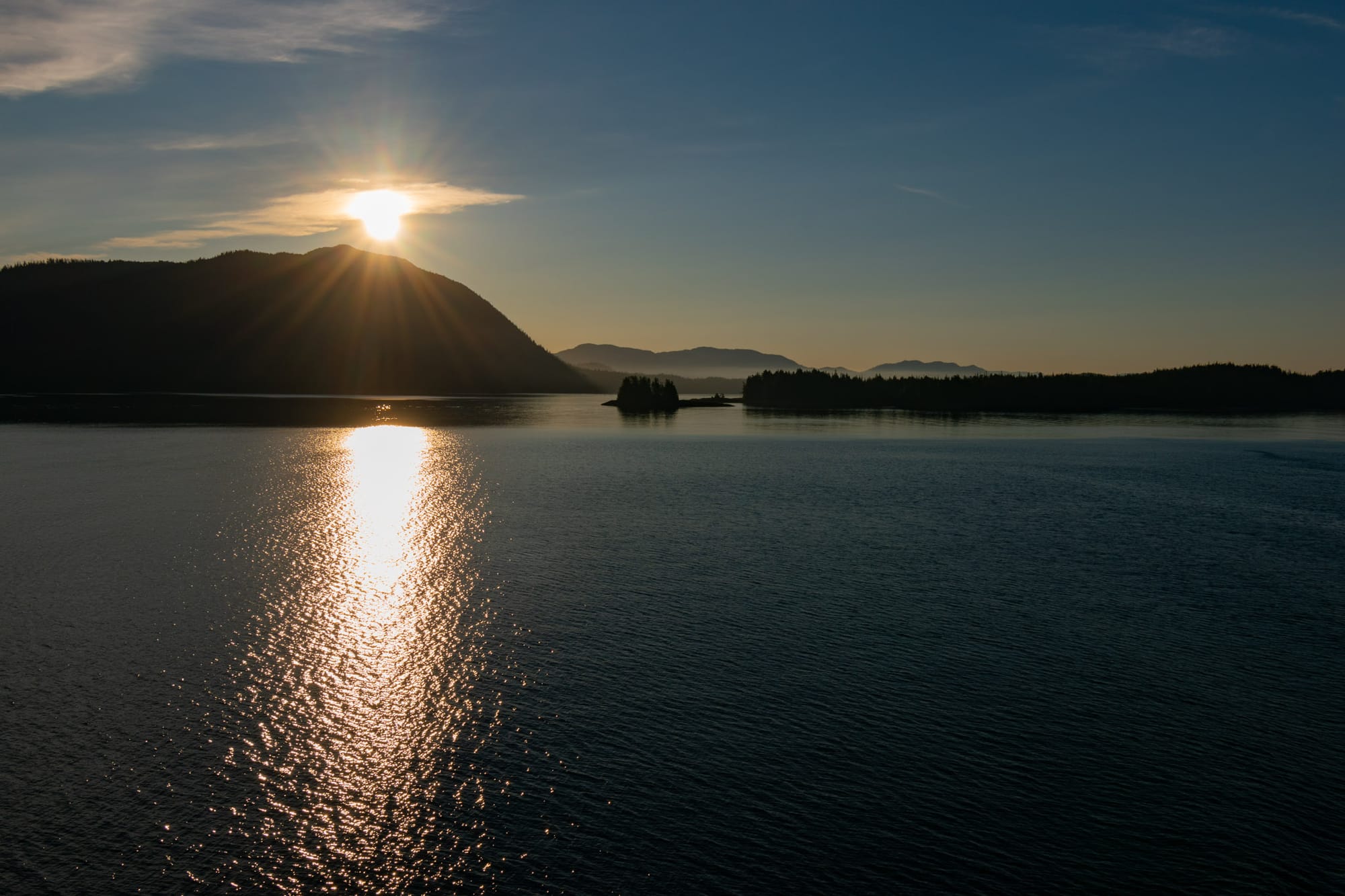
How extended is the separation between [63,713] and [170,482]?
50480 mm

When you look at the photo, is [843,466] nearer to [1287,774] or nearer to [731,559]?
[731,559]

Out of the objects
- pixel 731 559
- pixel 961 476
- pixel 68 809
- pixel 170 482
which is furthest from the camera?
pixel 961 476

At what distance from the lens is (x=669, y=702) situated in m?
20.9

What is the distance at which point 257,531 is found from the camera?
45406mm

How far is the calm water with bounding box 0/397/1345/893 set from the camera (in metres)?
14.4

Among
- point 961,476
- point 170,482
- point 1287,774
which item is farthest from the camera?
point 961,476

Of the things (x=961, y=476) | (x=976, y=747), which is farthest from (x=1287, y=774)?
(x=961, y=476)

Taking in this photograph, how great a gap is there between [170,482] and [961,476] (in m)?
63.8

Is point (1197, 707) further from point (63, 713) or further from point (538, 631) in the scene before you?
point (63, 713)

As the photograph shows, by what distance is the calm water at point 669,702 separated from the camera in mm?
14352

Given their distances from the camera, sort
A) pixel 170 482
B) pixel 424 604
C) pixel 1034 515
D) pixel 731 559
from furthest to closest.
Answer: pixel 170 482, pixel 1034 515, pixel 731 559, pixel 424 604

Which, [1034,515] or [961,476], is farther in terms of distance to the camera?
[961,476]

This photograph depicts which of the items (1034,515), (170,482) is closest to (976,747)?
(1034,515)

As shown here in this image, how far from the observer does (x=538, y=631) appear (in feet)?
89.0
